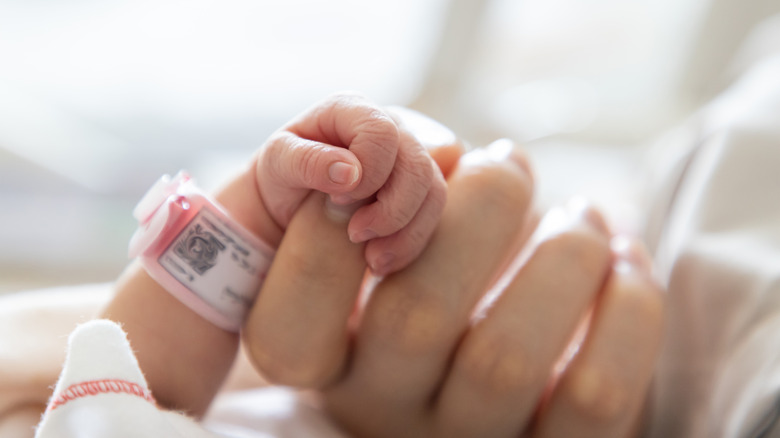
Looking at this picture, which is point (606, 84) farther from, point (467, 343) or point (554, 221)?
point (467, 343)

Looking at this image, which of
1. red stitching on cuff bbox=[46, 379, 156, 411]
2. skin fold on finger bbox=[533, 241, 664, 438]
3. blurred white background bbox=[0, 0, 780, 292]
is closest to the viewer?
red stitching on cuff bbox=[46, 379, 156, 411]

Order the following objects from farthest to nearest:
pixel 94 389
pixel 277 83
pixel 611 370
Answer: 1. pixel 277 83
2. pixel 611 370
3. pixel 94 389

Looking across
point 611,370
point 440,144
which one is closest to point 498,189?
point 440,144

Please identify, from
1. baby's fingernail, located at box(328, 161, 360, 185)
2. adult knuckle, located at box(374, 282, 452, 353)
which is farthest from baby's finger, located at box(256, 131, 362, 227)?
adult knuckle, located at box(374, 282, 452, 353)

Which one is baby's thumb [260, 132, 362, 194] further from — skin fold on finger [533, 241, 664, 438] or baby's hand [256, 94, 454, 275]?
skin fold on finger [533, 241, 664, 438]

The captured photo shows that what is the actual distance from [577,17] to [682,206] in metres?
1.26

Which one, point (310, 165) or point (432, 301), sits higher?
point (310, 165)

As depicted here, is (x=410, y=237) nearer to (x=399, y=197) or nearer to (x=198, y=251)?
(x=399, y=197)

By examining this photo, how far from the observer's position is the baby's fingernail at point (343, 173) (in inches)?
17.2

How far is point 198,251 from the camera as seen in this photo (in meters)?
0.52

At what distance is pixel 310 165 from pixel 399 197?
65mm

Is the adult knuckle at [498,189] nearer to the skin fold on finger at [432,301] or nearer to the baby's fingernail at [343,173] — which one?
the skin fold on finger at [432,301]

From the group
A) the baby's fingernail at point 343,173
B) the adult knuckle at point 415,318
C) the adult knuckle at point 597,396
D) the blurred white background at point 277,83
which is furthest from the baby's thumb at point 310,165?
the blurred white background at point 277,83

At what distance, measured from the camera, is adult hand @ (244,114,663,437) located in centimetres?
51
